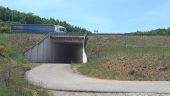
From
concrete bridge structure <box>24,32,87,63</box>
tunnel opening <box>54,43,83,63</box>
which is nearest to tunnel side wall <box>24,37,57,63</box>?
concrete bridge structure <box>24,32,87,63</box>

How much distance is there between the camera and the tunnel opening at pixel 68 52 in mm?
73119

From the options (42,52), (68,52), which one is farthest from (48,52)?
(68,52)

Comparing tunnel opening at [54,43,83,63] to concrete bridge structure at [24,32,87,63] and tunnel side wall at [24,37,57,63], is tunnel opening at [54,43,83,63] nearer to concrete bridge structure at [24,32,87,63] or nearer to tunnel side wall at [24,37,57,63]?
concrete bridge structure at [24,32,87,63]

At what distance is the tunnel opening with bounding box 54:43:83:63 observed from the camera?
73.1 meters

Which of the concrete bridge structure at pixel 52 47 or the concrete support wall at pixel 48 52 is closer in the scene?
the concrete support wall at pixel 48 52

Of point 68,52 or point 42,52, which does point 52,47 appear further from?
point 68,52

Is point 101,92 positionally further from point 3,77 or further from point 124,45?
point 124,45

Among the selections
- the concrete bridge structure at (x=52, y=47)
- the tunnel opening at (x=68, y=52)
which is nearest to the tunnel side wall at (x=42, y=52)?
the concrete bridge structure at (x=52, y=47)

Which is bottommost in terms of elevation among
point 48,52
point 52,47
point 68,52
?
point 68,52

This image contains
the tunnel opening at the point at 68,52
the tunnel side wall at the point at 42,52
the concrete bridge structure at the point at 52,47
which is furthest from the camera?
the tunnel opening at the point at 68,52

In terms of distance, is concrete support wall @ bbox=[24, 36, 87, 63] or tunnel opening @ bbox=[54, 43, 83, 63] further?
tunnel opening @ bbox=[54, 43, 83, 63]

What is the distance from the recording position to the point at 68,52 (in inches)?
3329

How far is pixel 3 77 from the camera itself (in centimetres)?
2233

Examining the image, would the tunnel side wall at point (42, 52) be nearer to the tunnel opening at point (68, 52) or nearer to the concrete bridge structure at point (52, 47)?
the concrete bridge structure at point (52, 47)
